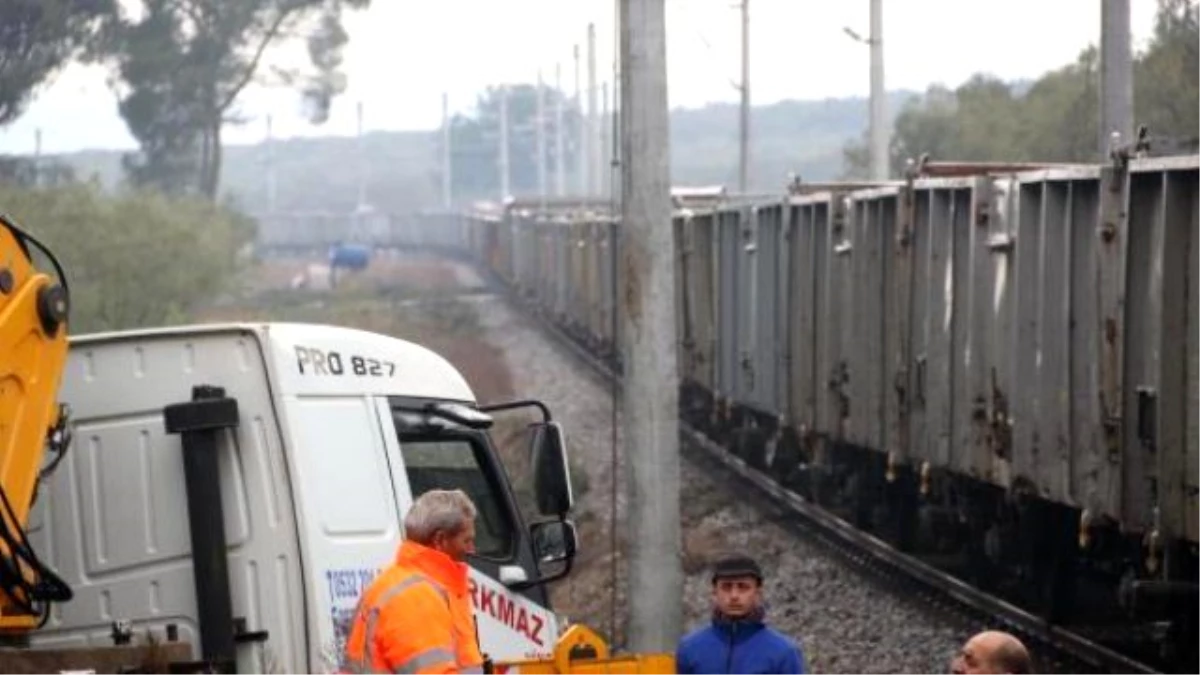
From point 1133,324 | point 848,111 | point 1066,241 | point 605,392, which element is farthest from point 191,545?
point 848,111

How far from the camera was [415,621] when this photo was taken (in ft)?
24.4

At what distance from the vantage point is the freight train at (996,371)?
1412 centimetres

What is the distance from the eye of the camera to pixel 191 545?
30.2ft

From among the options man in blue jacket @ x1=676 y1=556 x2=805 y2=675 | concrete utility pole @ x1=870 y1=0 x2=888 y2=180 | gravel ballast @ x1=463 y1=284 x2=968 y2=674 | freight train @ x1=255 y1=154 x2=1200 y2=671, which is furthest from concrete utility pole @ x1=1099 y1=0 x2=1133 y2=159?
concrete utility pole @ x1=870 y1=0 x2=888 y2=180

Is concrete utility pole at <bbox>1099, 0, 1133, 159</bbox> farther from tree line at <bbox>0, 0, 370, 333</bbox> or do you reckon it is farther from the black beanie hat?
the black beanie hat

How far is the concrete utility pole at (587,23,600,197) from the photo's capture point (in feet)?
221

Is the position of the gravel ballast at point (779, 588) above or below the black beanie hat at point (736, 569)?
below

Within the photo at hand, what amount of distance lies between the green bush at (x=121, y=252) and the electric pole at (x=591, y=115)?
20.1 meters

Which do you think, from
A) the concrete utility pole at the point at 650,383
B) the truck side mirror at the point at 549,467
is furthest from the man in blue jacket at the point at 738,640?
the concrete utility pole at the point at 650,383

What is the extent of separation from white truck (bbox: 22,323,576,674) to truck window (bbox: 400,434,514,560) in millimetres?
44

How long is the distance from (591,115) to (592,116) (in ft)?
0.82

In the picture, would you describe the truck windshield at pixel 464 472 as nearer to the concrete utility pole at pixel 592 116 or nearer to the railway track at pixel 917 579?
the railway track at pixel 917 579

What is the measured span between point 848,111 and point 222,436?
577 ft

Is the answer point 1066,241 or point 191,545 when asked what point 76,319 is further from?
point 191,545
